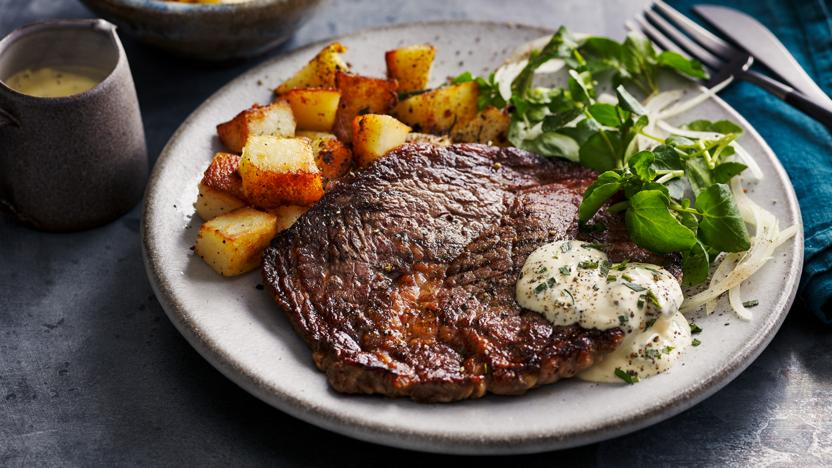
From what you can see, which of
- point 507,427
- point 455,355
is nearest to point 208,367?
point 455,355

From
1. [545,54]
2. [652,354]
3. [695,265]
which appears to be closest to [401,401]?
[652,354]

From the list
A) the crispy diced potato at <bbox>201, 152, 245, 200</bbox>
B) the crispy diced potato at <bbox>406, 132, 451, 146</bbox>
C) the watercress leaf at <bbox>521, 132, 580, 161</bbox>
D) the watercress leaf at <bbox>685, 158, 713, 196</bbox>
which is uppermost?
the watercress leaf at <bbox>685, 158, 713, 196</bbox>

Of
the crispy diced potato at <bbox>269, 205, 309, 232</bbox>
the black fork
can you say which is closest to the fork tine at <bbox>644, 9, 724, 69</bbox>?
the black fork

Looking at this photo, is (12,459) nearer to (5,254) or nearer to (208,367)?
(208,367)

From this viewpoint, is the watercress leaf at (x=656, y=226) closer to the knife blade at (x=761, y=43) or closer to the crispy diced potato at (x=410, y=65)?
the crispy diced potato at (x=410, y=65)

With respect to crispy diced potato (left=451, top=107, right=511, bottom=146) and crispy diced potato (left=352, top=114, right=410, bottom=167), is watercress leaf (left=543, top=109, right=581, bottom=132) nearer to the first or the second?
crispy diced potato (left=451, top=107, right=511, bottom=146)

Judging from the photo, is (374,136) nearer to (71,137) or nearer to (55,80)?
(71,137)
